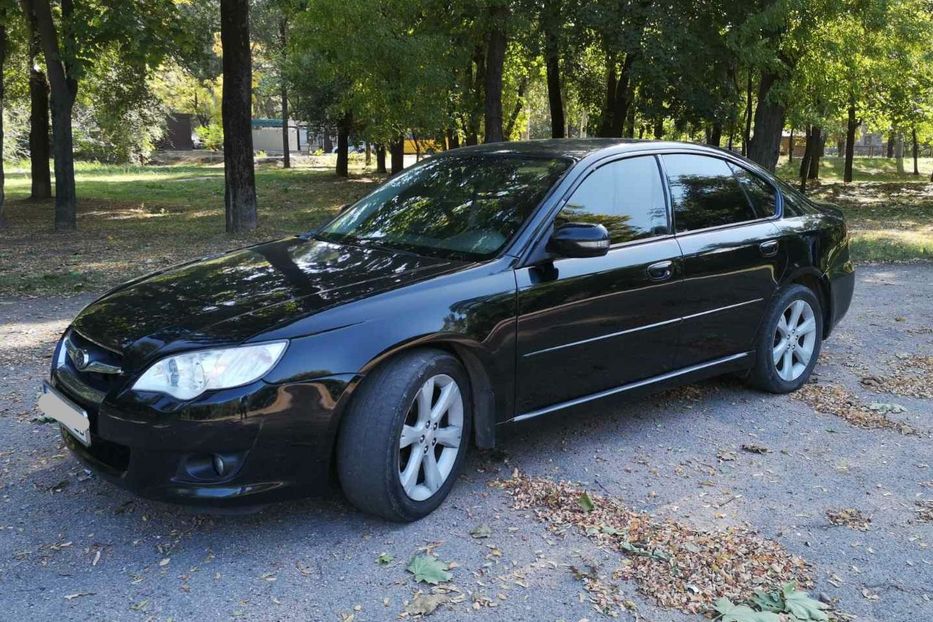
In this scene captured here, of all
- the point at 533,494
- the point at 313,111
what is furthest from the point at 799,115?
the point at 313,111

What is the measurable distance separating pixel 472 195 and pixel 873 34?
1613 centimetres

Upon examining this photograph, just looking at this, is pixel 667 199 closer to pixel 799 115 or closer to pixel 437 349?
pixel 437 349

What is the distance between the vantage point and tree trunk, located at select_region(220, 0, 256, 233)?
13.1 metres

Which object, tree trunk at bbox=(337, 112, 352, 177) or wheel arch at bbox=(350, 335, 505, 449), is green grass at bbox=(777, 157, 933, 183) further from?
wheel arch at bbox=(350, 335, 505, 449)

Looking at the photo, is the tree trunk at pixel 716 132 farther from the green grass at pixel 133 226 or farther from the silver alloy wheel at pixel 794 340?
the silver alloy wheel at pixel 794 340

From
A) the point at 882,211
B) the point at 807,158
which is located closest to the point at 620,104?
the point at 882,211

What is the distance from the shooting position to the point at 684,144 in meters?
4.96

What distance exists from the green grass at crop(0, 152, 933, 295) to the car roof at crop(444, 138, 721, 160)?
20.1 ft

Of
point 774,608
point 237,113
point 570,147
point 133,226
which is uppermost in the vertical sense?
point 237,113

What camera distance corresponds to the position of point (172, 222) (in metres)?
16.6

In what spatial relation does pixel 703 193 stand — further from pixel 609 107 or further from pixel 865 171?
pixel 865 171

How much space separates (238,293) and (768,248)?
3218mm

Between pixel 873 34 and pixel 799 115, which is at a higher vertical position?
pixel 873 34

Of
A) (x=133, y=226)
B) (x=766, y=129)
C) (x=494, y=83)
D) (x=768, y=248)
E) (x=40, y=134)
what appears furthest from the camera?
(x=40, y=134)
